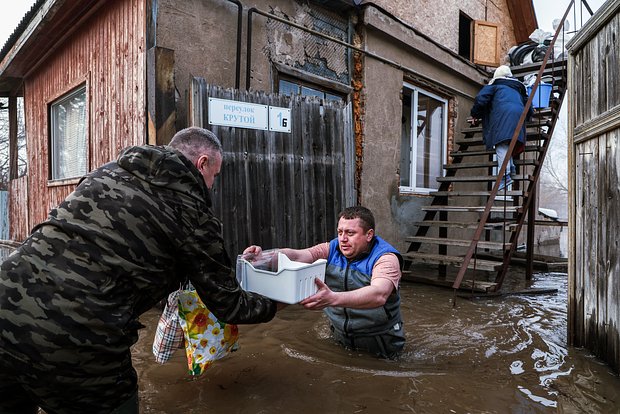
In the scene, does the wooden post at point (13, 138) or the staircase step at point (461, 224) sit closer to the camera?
the staircase step at point (461, 224)

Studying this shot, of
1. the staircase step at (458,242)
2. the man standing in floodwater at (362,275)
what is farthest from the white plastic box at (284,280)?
the staircase step at (458,242)

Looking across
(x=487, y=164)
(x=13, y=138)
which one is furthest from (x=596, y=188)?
(x=13, y=138)

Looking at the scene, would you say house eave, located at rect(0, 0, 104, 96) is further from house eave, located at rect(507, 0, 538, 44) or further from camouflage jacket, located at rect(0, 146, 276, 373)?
house eave, located at rect(507, 0, 538, 44)

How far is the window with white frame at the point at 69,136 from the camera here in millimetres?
6805

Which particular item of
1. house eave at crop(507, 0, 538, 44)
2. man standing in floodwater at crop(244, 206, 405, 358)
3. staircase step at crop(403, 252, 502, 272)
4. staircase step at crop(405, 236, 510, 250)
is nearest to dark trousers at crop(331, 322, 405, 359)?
man standing in floodwater at crop(244, 206, 405, 358)

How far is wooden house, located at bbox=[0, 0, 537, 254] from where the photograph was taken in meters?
4.88

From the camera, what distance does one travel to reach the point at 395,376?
10.0 ft

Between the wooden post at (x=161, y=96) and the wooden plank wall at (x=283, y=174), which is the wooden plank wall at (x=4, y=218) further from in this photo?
the wooden plank wall at (x=283, y=174)

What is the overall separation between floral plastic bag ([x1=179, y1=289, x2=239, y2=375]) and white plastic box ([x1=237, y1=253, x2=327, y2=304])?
11.5 inches

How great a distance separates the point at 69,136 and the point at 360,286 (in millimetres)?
6185

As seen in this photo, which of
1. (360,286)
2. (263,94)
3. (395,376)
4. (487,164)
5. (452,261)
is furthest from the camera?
(487,164)

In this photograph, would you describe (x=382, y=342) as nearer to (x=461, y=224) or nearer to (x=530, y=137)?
(x=461, y=224)

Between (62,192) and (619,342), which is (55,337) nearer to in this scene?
(619,342)

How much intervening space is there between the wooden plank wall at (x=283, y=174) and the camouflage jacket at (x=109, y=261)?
2767mm
